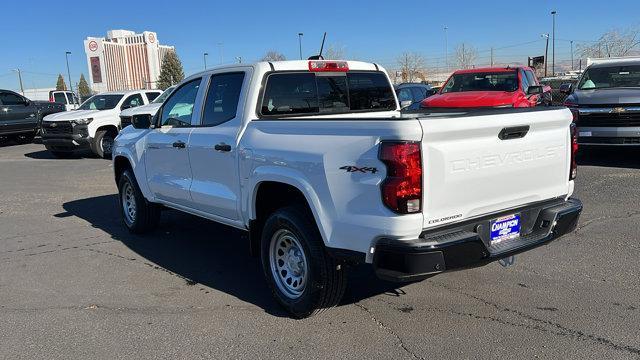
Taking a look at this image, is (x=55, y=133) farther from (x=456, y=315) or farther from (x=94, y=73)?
(x=94, y=73)

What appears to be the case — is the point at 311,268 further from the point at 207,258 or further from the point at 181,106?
the point at 181,106

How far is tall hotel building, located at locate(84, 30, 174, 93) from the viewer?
114m

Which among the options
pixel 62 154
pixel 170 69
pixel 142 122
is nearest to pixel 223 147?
pixel 142 122

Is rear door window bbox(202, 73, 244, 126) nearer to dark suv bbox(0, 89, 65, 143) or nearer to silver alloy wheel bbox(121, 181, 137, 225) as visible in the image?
silver alloy wheel bbox(121, 181, 137, 225)

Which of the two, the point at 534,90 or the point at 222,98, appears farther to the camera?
the point at 534,90

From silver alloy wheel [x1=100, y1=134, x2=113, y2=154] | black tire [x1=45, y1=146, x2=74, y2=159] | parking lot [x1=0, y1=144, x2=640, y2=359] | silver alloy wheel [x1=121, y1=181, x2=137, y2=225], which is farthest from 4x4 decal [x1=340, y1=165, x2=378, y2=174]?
black tire [x1=45, y1=146, x2=74, y2=159]

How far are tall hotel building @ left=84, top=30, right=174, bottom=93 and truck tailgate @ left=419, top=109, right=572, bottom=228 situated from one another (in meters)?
118

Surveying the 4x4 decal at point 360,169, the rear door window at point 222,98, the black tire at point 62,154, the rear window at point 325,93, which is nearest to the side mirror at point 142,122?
the rear door window at point 222,98

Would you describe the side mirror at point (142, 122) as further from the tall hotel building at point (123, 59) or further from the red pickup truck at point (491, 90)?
the tall hotel building at point (123, 59)

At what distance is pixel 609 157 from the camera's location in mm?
11156

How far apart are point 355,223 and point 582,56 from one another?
7150 centimetres

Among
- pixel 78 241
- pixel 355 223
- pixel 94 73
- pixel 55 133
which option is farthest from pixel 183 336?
pixel 94 73

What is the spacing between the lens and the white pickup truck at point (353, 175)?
3.24 metres

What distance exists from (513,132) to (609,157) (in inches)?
350
